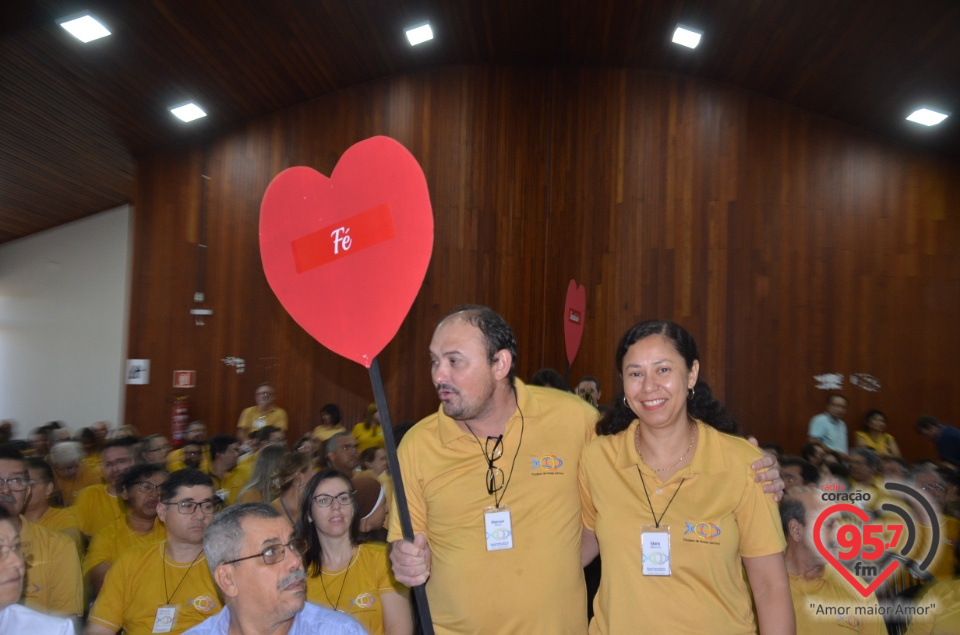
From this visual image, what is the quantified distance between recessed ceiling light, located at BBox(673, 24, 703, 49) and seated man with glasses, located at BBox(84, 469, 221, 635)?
664 cm

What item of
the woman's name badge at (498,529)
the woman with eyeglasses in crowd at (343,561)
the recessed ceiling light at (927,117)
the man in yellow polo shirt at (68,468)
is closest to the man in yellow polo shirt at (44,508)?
the man in yellow polo shirt at (68,468)

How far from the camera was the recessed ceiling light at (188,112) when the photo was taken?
7.79 m

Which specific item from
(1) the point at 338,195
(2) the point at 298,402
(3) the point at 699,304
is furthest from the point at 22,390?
(1) the point at 338,195

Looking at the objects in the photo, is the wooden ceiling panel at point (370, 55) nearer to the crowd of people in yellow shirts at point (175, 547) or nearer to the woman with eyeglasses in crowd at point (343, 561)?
the crowd of people in yellow shirts at point (175, 547)

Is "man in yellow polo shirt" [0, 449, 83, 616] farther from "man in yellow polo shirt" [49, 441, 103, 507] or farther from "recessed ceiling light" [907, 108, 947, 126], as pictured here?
"recessed ceiling light" [907, 108, 947, 126]

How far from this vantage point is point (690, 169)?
329 inches

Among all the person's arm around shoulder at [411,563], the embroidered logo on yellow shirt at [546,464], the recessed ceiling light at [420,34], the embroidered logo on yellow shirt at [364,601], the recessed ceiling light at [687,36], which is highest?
the recessed ceiling light at [420,34]

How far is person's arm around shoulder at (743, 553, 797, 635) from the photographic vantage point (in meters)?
1.55

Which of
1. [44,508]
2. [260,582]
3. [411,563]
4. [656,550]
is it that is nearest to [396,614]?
[260,582]

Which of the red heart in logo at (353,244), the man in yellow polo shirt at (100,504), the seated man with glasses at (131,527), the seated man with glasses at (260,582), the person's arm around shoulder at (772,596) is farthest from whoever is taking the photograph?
the man in yellow polo shirt at (100,504)

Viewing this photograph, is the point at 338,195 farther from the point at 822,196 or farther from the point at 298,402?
the point at 822,196

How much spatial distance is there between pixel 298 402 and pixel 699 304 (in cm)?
472

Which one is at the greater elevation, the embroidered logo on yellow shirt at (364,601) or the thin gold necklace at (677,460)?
the thin gold necklace at (677,460)

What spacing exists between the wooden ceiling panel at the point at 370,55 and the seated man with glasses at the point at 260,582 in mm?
5368
